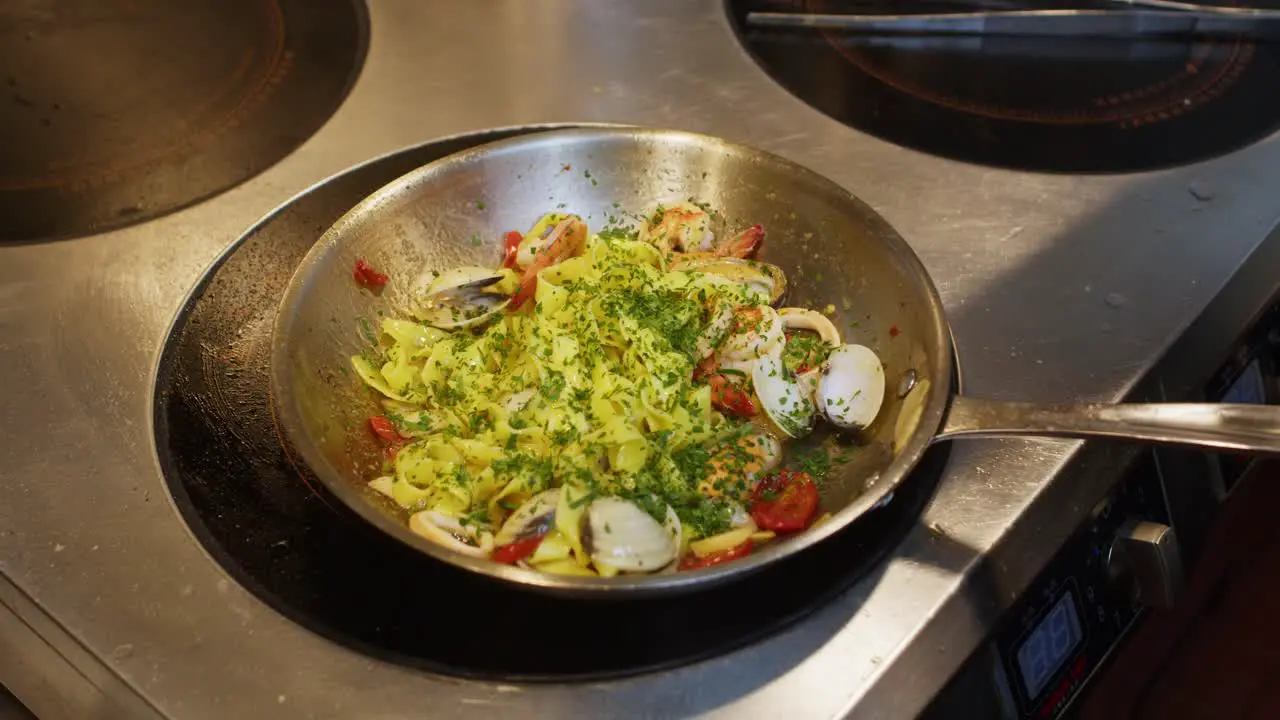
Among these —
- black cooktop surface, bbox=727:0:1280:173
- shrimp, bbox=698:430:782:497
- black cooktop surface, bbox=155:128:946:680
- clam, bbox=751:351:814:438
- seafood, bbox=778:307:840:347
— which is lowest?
black cooktop surface, bbox=155:128:946:680

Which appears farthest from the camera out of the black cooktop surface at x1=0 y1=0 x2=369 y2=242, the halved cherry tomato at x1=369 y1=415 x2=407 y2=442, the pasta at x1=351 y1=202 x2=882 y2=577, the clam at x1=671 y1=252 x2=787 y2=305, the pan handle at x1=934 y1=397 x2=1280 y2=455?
the black cooktop surface at x1=0 y1=0 x2=369 y2=242

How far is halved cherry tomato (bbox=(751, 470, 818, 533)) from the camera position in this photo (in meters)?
0.94

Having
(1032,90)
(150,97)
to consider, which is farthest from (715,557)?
(150,97)

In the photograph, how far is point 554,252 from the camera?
1.20 meters

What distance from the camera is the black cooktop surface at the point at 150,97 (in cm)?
131

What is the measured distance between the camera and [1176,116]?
4.73 feet

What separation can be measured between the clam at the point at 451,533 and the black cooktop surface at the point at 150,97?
25.6 inches

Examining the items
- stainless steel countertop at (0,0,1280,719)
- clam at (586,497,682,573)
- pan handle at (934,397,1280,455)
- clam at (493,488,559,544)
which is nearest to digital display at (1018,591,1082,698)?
stainless steel countertop at (0,0,1280,719)

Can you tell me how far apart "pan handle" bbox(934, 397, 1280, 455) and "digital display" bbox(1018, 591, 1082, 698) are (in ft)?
0.65

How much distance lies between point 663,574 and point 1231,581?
1.00 m

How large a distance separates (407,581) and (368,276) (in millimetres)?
392

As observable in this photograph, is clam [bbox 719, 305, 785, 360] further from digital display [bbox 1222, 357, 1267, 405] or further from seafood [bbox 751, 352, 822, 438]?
digital display [bbox 1222, 357, 1267, 405]

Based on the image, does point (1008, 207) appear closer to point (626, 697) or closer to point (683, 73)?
point (683, 73)

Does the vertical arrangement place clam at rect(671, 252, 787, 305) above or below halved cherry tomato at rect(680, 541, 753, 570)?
above
